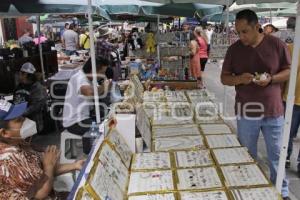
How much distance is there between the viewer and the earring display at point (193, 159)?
9.35 feet

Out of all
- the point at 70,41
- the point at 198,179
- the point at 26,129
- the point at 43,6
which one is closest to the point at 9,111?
the point at 26,129

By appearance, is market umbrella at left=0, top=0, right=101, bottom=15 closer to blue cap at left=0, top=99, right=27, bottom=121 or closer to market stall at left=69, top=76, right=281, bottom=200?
market stall at left=69, top=76, right=281, bottom=200

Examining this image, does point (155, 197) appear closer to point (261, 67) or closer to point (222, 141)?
point (222, 141)

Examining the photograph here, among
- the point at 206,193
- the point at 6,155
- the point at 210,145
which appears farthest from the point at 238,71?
the point at 6,155

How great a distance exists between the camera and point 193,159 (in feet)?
9.69

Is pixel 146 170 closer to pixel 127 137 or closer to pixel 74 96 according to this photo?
pixel 127 137

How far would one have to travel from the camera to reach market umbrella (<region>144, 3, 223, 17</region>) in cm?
726

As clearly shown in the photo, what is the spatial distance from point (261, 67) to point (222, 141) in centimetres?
77

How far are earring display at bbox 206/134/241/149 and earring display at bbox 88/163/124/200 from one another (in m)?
1.17

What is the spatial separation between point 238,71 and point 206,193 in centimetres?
145

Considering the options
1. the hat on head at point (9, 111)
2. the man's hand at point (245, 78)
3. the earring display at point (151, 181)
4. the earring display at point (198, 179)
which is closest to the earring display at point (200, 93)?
the man's hand at point (245, 78)

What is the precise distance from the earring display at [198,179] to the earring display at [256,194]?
15cm

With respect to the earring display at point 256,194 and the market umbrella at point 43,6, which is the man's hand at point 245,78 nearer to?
the earring display at point 256,194

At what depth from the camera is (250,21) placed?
316cm
